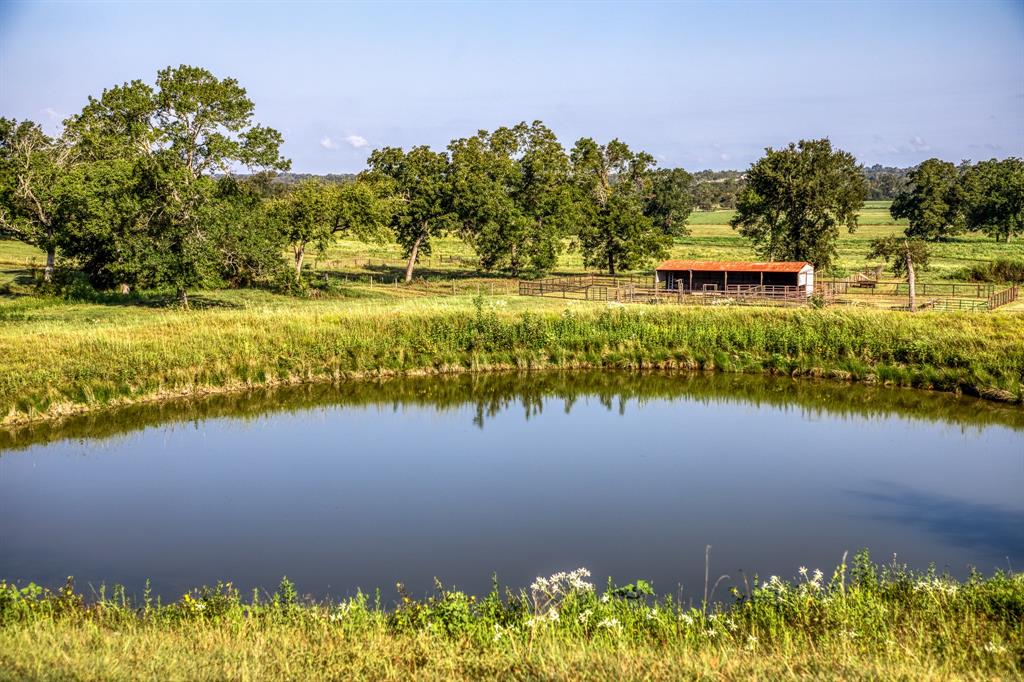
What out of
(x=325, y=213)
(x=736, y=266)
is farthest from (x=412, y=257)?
(x=736, y=266)

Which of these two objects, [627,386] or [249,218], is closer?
[627,386]

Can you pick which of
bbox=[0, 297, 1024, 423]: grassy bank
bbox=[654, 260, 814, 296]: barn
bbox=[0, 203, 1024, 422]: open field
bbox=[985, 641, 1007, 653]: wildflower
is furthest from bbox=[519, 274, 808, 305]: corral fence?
bbox=[985, 641, 1007, 653]: wildflower

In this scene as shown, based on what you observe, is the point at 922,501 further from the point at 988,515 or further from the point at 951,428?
the point at 951,428

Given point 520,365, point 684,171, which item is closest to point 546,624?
point 520,365

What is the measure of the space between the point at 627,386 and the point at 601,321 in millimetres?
4991

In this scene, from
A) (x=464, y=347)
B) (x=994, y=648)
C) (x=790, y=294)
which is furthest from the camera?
(x=790, y=294)

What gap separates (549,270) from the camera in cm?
6612

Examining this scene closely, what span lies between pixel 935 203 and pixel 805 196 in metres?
37.4

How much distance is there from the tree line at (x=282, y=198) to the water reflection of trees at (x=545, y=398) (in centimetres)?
1472

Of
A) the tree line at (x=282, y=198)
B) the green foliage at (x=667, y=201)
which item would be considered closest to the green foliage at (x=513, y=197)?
the tree line at (x=282, y=198)

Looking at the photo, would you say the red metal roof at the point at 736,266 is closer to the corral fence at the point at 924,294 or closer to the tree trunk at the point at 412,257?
the corral fence at the point at 924,294

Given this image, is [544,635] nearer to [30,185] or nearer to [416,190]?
[30,185]

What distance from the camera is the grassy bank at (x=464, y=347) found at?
28.1 m

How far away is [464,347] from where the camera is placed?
35000 millimetres
